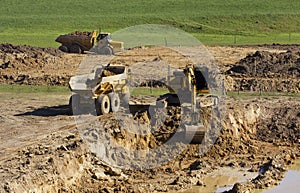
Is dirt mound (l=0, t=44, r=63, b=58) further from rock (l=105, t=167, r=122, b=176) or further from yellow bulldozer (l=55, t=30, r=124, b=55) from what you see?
rock (l=105, t=167, r=122, b=176)

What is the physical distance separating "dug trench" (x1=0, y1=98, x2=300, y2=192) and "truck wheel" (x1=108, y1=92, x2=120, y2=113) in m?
1.28

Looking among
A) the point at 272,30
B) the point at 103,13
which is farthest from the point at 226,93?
the point at 103,13

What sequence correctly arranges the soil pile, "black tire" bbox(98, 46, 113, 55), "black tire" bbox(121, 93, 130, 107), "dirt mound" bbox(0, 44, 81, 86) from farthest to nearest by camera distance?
1. "black tire" bbox(98, 46, 113, 55)
2. "dirt mound" bbox(0, 44, 81, 86)
3. the soil pile
4. "black tire" bbox(121, 93, 130, 107)

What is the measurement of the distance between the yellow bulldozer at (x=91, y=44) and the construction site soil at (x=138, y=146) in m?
13.7

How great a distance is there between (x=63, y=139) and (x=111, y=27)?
48534 millimetres

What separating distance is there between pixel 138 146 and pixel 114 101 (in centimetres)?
371

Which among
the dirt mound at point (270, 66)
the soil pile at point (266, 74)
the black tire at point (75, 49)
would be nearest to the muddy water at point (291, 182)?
the soil pile at point (266, 74)

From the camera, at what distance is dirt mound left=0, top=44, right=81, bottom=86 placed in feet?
130

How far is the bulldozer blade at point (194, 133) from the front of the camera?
89.9 feet

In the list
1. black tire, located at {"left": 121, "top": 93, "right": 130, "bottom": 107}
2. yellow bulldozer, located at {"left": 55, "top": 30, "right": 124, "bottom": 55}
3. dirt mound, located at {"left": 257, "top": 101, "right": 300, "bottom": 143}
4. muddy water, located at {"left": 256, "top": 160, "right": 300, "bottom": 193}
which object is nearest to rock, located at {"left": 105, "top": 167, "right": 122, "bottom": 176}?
→ muddy water, located at {"left": 256, "top": 160, "right": 300, "bottom": 193}

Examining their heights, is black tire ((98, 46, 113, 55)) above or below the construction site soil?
above

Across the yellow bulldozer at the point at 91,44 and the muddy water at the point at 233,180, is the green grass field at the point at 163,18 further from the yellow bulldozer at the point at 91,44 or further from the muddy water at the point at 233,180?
the muddy water at the point at 233,180

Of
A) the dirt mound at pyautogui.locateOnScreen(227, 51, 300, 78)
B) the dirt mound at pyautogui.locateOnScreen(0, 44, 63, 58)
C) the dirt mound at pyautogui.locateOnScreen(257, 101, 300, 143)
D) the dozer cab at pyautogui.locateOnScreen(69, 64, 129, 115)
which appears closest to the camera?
the dozer cab at pyautogui.locateOnScreen(69, 64, 129, 115)

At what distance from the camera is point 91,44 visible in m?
51.3
